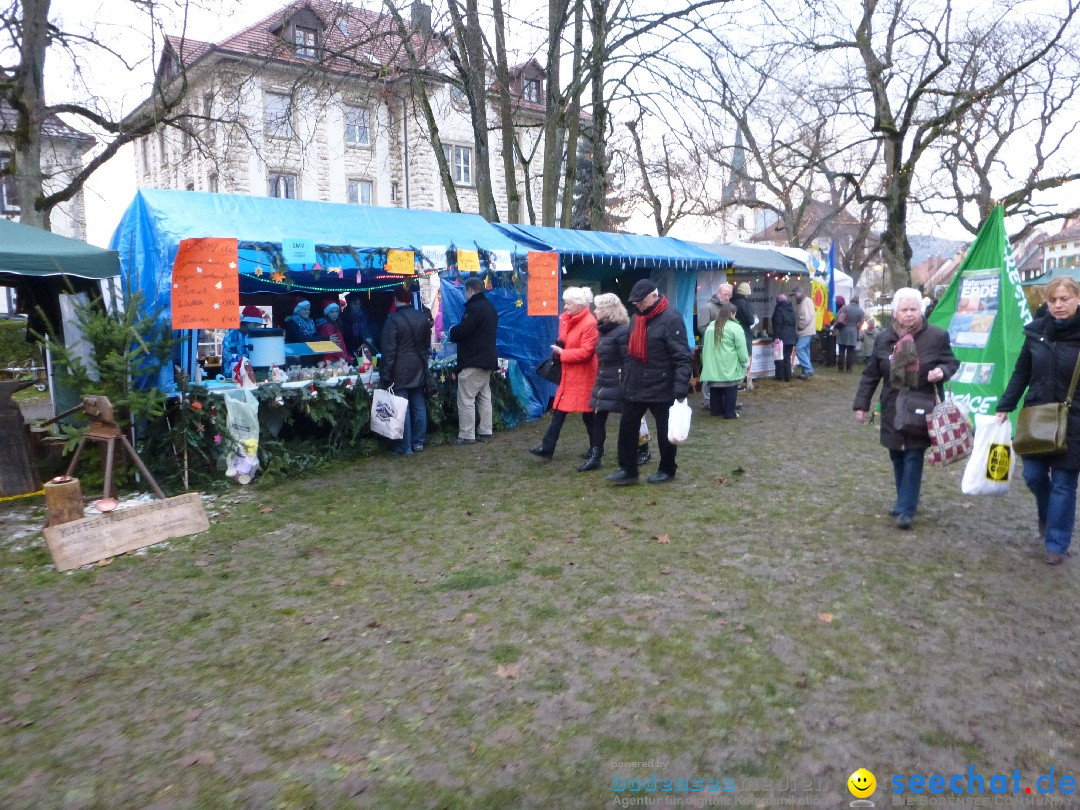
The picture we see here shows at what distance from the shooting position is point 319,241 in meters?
7.35

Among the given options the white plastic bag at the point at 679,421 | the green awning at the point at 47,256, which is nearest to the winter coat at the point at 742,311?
the white plastic bag at the point at 679,421

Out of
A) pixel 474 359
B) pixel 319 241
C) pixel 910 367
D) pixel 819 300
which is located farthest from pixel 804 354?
pixel 910 367

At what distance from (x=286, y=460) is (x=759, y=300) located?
1103cm

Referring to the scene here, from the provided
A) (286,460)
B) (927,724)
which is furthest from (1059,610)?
(286,460)

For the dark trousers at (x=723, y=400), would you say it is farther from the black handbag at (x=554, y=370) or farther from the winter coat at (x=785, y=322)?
the winter coat at (x=785, y=322)

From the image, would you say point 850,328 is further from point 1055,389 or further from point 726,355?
point 1055,389

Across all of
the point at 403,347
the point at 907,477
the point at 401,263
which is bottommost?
the point at 907,477

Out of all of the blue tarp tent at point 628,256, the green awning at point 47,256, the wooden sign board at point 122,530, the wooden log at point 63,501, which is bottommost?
the wooden sign board at point 122,530

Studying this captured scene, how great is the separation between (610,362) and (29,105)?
443 inches

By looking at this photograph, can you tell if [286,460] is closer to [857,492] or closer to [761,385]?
[857,492]

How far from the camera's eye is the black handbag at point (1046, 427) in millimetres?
4172

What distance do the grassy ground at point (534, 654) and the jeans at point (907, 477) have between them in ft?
0.76

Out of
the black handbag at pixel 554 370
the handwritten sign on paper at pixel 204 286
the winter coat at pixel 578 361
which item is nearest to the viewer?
the handwritten sign on paper at pixel 204 286

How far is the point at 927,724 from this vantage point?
284 cm
